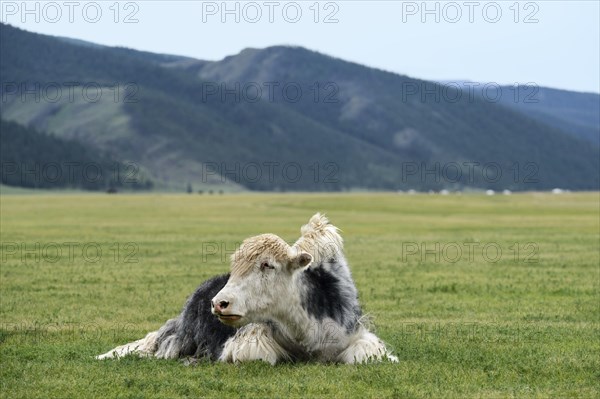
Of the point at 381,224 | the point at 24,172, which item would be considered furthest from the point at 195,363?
the point at 24,172

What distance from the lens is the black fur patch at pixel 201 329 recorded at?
10.5 metres

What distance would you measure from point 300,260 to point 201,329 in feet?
5.68

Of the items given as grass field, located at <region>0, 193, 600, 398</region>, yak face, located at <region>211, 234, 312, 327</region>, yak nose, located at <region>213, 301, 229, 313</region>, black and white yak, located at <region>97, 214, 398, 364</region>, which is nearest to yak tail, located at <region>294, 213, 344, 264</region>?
black and white yak, located at <region>97, 214, 398, 364</region>

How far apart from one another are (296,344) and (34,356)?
321 cm

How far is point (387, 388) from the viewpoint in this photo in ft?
29.3

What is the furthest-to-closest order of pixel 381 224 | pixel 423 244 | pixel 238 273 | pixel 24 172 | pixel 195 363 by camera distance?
pixel 24 172 → pixel 381 224 → pixel 423 244 → pixel 195 363 → pixel 238 273

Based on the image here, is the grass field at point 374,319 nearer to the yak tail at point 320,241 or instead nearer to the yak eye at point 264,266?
the yak eye at point 264,266

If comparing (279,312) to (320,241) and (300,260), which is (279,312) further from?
(320,241)

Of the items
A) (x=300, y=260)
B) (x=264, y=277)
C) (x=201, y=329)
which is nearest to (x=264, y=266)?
(x=264, y=277)

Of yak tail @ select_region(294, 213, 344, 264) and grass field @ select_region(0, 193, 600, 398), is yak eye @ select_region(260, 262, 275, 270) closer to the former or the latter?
yak tail @ select_region(294, 213, 344, 264)

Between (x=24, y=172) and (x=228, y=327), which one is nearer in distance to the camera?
(x=228, y=327)

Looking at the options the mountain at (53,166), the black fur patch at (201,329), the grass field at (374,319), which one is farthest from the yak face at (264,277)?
the mountain at (53,166)

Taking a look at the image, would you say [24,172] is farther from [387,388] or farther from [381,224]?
[387,388]

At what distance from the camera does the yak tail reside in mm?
10484
